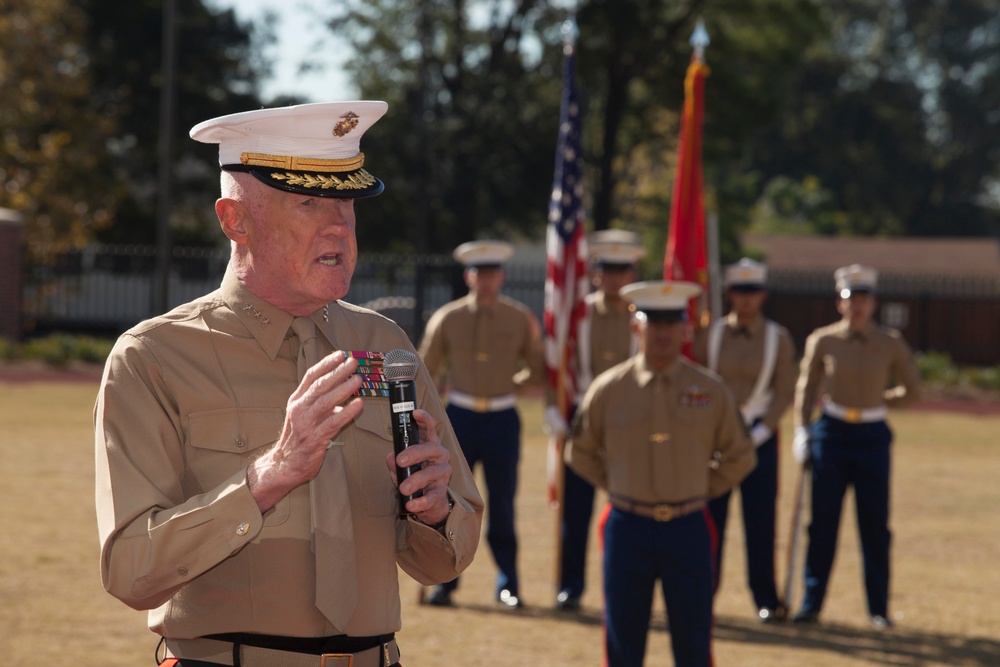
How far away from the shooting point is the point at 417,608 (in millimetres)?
9203

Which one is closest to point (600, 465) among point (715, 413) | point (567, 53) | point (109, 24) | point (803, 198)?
point (715, 413)

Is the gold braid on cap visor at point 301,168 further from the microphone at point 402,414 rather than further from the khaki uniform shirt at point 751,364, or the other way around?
the khaki uniform shirt at point 751,364

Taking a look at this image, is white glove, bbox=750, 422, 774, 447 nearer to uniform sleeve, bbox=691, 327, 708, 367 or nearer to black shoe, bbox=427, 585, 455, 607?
uniform sleeve, bbox=691, 327, 708, 367

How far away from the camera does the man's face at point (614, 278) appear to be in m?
9.88

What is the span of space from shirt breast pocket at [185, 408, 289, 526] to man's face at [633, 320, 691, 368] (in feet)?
13.9

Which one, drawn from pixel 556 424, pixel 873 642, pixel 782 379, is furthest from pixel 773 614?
pixel 556 424

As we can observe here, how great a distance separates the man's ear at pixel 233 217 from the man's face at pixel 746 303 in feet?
23.7

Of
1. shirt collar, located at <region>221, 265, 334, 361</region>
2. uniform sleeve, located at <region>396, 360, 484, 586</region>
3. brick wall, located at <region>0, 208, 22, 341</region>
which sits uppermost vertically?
shirt collar, located at <region>221, 265, 334, 361</region>

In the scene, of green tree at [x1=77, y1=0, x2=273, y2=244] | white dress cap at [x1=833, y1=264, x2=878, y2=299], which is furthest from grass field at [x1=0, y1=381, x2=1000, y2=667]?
green tree at [x1=77, y1=0, x2=273, y2=244]

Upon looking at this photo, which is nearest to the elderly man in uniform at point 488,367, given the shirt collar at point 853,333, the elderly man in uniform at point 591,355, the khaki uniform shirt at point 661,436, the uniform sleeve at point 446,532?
the elderly man in uniform at point 591,355

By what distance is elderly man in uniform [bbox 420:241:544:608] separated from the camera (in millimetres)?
9727

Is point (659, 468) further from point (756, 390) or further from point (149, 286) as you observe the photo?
point (149, 286)

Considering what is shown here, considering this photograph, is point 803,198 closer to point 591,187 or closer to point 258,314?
point 591,187

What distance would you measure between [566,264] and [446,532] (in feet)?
26.1
